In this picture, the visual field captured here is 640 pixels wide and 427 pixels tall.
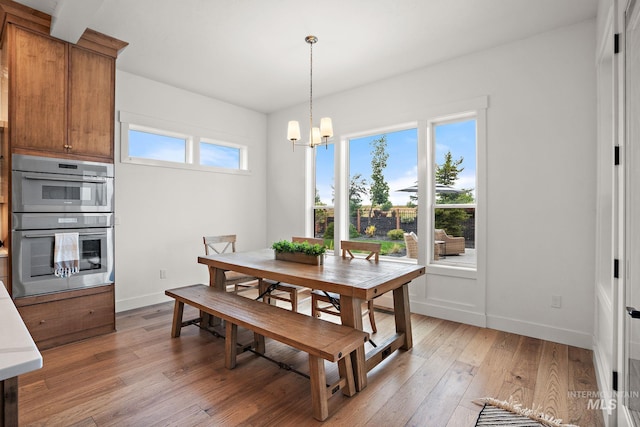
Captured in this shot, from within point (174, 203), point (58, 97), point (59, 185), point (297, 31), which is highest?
point (297, 31)

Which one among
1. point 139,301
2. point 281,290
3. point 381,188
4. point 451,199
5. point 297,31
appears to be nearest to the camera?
point 297,31

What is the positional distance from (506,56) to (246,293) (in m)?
4.28

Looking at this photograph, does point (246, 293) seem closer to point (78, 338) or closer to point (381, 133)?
point (78, 338)

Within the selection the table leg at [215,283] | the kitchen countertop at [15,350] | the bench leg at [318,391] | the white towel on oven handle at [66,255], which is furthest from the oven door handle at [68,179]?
the bench leg at [318,391]

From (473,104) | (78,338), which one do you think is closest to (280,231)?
(78,338)

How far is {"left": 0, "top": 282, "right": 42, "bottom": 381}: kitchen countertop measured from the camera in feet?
2.56

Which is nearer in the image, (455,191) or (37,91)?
(37,91)

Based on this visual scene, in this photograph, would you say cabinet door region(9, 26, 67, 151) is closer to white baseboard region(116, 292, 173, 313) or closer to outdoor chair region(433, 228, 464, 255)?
white baseboard region(116, 292, 173, 313)

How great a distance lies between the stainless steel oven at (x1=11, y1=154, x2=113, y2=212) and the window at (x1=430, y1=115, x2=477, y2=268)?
3583 mm

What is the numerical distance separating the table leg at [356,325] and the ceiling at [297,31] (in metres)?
2.40

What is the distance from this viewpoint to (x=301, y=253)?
3084 mm

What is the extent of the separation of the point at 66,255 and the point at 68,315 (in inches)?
22.1

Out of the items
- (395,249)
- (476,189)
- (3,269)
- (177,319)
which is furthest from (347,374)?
(3,269)

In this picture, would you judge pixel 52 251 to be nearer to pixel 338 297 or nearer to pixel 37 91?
pixel 37 91
